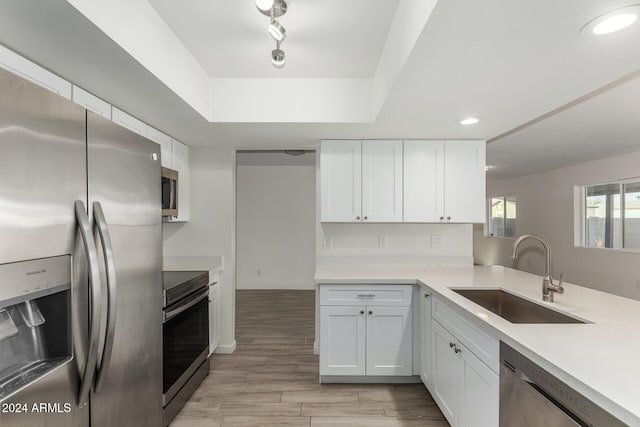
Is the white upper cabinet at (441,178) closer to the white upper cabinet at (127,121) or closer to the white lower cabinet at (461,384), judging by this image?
the white lower cabinet at (461,384)

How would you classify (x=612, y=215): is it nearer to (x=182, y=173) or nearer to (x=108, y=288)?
(x=182, y=173)

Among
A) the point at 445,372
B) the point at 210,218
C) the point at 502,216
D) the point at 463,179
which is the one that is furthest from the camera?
the point at 502,216

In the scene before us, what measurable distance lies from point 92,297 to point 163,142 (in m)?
1.98

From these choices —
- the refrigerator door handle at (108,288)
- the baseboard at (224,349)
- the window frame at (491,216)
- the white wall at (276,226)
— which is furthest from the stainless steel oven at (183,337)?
the window frame at (491,216)

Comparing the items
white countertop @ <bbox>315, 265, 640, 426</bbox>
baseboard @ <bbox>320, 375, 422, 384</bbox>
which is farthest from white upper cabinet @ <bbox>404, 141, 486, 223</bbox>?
baseboard @ <bbox>320, 375, 422, 384</bbox>

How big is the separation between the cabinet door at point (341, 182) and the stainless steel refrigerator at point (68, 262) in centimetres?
173

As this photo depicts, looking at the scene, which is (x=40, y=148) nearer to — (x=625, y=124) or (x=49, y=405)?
(x=49, y=405)

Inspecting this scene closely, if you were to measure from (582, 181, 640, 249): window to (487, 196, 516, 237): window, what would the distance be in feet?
5.99

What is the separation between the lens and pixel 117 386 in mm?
1275

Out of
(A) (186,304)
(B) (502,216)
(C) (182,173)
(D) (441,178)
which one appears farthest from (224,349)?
(B) (502,216)

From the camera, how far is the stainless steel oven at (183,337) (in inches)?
77.5

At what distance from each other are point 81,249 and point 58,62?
Result: 1024 mm

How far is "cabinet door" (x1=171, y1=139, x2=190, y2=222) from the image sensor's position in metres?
2.95

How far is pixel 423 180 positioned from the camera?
295 centimetres
